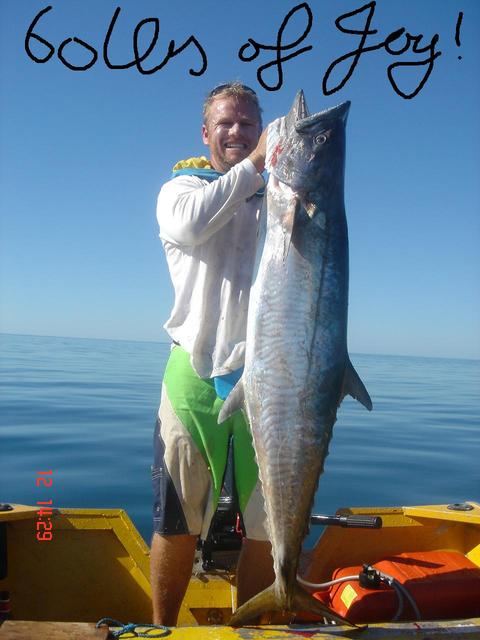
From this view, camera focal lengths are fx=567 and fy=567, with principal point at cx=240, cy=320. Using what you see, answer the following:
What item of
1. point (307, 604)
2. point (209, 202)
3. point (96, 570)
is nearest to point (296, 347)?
point (209, 202)

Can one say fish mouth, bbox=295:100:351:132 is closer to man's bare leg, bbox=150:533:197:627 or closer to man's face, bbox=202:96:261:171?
man's face, bbox=202:96:261:171

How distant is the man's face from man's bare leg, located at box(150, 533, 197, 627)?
1858 mm

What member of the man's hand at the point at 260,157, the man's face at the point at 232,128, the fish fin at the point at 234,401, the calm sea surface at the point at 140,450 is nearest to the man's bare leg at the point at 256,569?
the fish fin at the point at 234,401

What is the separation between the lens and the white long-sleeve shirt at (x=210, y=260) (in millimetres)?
2406

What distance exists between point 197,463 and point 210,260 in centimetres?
94

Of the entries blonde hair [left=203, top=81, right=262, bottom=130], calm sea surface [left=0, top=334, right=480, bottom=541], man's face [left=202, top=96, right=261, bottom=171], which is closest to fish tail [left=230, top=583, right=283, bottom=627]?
man's face [left=202, top=96, right=261, bottom=171]

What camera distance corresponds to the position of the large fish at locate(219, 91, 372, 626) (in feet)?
7.11

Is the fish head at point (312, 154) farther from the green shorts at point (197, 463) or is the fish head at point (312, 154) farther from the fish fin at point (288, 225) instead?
the green shorts at point (197, 463)

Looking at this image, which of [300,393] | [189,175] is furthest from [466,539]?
[189,175]

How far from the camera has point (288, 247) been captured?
88.4 inches

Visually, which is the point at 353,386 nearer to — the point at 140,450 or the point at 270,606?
the point at 270,606

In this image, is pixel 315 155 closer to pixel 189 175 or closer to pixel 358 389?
pixel 189 175

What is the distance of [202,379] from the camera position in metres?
2.62

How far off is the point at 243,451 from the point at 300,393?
571 millimetres
